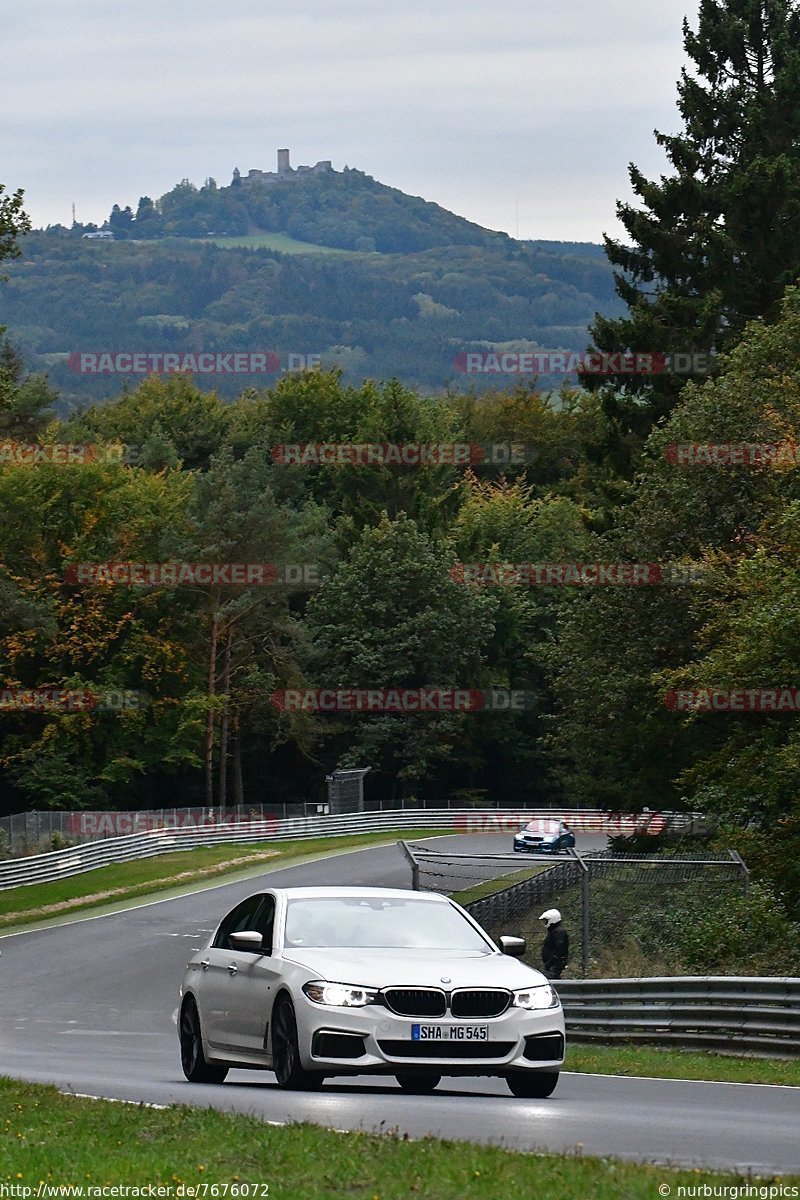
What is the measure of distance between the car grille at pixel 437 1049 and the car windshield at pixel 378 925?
1007 mm

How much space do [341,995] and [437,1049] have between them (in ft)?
2.36

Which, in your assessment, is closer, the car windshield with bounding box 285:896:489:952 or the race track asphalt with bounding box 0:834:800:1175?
the race track asphalt with bounding box 0:834:800:1175

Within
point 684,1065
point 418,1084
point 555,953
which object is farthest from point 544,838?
point 418,1084

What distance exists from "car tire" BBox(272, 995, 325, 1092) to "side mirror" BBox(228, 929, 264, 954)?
1.69 feet

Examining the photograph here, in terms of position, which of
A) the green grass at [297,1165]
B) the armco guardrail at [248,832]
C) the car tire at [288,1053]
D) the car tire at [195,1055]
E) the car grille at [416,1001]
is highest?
the green grass at [297,1165]

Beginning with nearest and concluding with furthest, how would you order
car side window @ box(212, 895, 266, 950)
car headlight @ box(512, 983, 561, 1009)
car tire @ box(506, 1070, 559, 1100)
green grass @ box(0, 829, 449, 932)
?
1. car headlight @ box(512, 983, 561, 1009)
2. car tire @ box(506, 1070, 559, 1100)
3. car side window @ box(212, 895, 266, 950)
4. green grass @ box(0, 829, 449, 932)

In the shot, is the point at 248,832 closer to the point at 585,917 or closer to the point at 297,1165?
the point at 585,917

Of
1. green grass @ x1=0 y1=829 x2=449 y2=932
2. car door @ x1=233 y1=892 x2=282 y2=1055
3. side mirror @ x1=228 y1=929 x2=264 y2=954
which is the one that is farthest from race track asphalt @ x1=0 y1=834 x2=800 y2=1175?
green grass @ x1=0 y1=829 x2=449 y2=932

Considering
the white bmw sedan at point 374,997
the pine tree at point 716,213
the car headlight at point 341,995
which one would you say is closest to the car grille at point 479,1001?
the white bmw sedan at point 374,997

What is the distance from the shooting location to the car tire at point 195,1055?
571 inches

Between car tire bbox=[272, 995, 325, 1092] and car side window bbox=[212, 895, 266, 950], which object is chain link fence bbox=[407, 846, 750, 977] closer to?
car side window bbox=[212, 895, 266, 950]

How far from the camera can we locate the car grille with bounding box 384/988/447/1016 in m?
12.5

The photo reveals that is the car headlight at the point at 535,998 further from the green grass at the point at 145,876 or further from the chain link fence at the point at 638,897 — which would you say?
the green grass at the point at 145,876

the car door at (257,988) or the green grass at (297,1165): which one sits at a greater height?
the green grass at (297,1165)
